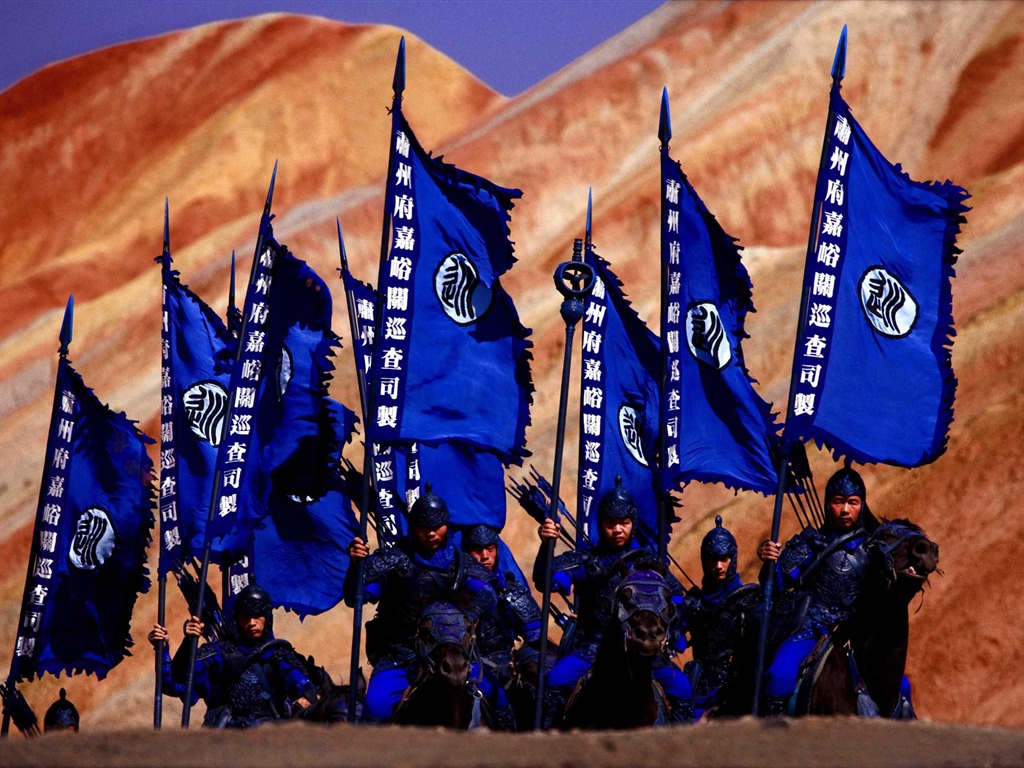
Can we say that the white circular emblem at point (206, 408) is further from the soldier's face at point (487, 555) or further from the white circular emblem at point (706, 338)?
the white circular emblem at point (706, 338)

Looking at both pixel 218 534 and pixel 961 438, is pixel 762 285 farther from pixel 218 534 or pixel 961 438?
pixel 218 534

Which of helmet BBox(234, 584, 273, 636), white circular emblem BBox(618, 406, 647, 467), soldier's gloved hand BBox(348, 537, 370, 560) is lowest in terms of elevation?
helmet BBox(234, 584, 273, 636)

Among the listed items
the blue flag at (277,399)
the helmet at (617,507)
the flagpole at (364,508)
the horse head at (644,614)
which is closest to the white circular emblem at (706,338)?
the helmet at (617,507)

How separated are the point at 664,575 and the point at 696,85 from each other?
107 feet

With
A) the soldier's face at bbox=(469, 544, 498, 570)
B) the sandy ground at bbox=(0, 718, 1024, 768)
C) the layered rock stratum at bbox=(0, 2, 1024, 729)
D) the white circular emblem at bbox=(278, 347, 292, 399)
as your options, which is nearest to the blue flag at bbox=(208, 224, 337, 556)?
the white circular emblem at bbox=(278, 347, 292, 399)

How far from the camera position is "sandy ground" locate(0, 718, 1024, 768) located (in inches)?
358

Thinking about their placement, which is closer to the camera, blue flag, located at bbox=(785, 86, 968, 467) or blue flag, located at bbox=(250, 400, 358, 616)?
blue flag, located at bbox=(785, 86, 968, 467)

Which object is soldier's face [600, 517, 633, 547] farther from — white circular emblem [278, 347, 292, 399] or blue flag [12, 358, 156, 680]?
blue flag [12, 358, 156, 680]

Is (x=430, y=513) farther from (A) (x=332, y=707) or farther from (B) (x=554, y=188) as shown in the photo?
(B) (x=554, y=188)

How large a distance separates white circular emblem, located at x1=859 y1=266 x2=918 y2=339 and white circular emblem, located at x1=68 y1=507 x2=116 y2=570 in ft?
23.7

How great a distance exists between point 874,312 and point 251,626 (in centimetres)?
549

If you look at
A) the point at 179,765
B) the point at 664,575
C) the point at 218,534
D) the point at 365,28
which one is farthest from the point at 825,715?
the point at 365,28

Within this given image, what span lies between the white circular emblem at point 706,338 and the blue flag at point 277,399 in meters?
3.05

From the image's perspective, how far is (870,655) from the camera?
461 inches
